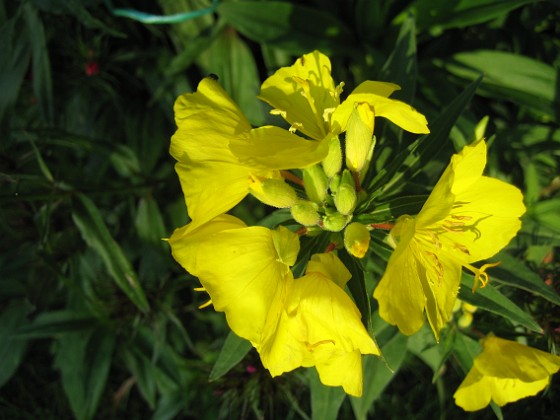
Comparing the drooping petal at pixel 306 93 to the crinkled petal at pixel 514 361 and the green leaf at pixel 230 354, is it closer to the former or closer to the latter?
the green leaf at pixel 230 354

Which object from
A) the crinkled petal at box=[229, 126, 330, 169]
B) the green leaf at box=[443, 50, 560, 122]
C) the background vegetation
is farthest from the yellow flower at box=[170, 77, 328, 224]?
the green leaf at box=[443, 50, 560, 122]

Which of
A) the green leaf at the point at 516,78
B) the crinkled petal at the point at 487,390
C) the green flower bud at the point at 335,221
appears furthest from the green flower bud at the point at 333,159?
the green leaf at the point at 516,78

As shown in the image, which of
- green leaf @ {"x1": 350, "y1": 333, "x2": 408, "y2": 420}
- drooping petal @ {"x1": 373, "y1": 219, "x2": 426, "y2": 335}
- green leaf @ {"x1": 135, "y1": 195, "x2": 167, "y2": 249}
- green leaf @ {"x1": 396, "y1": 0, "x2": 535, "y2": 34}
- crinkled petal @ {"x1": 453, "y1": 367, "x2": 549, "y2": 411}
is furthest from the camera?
green leaf @ {"x1": 135, "y1": 195, "x2": 167, "y2": 249}

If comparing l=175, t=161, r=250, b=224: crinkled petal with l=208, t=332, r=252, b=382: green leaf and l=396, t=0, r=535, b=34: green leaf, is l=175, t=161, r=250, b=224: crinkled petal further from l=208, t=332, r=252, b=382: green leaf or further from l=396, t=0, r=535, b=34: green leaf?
l=396, t=0, r=535, b=34: green leaf

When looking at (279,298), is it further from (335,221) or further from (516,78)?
(516,78)

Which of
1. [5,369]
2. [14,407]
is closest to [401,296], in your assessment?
[5,369]

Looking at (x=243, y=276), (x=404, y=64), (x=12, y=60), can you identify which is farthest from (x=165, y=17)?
(x=243, y=276)
